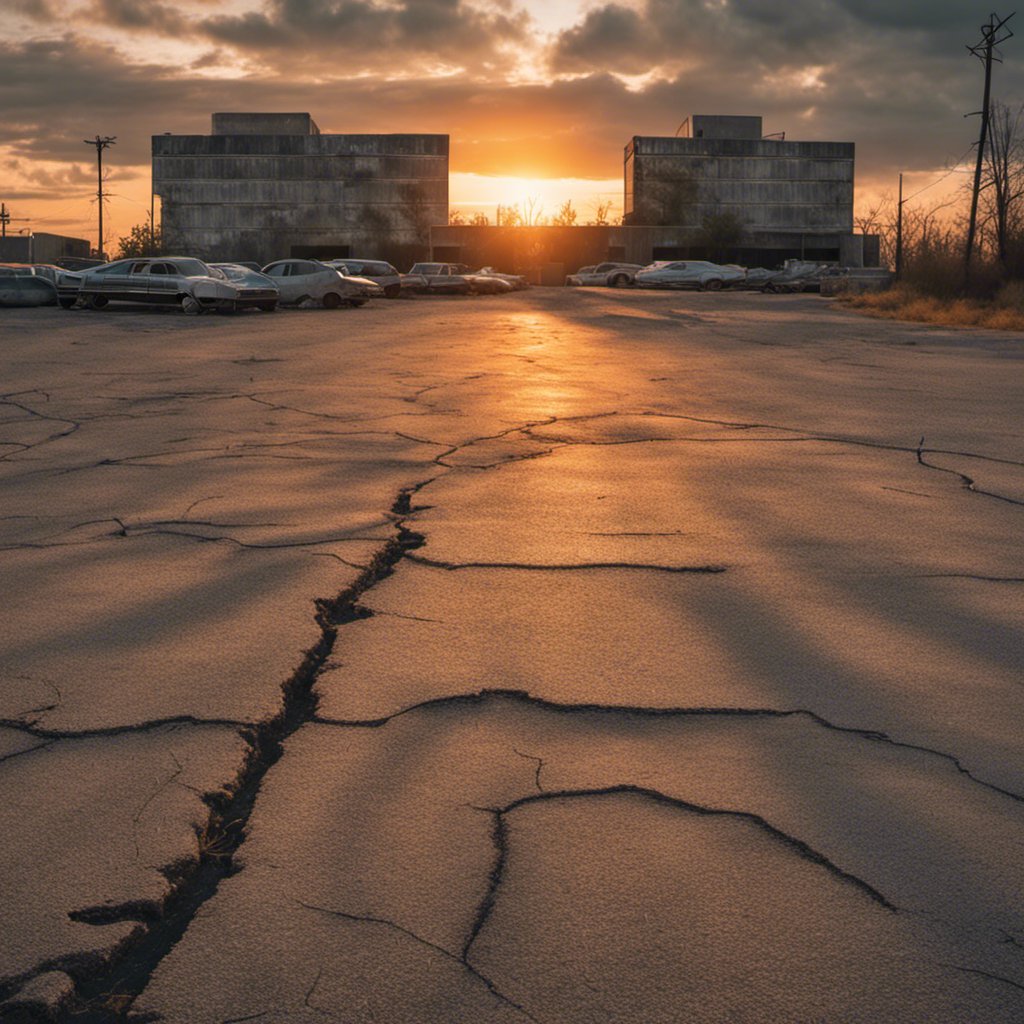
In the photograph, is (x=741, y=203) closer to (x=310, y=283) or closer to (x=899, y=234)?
(x=899, y=234)

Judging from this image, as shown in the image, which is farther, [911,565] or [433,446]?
[433,446]

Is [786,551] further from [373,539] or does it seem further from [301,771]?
[301,771]

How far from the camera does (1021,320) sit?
26672 millimetres

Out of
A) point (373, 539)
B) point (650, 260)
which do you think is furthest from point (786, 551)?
point (650, 260)

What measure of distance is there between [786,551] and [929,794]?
2.82 meters

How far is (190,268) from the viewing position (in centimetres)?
2866

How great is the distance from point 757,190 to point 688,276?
2809 centimetres

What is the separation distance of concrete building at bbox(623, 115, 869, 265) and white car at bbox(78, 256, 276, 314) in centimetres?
5327

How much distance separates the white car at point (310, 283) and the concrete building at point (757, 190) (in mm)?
48156

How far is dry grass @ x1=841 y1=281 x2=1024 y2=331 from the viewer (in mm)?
27438

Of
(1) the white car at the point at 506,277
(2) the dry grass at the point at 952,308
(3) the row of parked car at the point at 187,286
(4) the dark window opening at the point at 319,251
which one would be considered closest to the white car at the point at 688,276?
(1) the white car at the point at 506,277

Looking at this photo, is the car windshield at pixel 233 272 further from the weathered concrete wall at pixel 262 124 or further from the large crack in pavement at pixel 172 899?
the weathered concrete wall at pixel 262 124

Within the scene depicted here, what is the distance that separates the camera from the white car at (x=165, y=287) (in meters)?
27.8

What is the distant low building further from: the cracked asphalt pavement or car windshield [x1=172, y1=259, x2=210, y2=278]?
the cracked asphalt pavement
